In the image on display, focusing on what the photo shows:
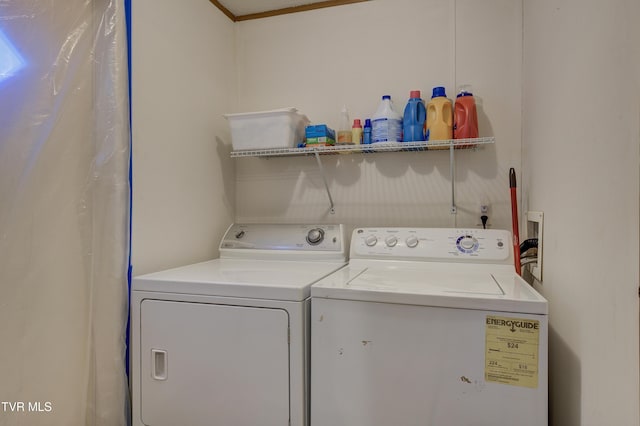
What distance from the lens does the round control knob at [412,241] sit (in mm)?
1727

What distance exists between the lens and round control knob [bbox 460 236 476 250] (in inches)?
65.3

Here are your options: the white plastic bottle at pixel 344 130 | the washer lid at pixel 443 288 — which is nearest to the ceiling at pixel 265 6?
the white plastic bottle at pixel 344 130

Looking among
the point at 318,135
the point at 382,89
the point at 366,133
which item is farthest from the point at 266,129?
the point at 382,89

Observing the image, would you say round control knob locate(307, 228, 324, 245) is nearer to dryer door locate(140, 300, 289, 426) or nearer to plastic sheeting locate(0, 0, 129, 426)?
dryer door locate(140, 300, 289, 426)

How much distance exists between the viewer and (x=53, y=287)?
4.16ft

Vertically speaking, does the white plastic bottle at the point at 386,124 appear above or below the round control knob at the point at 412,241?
above

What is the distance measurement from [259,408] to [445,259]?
0.99 meters

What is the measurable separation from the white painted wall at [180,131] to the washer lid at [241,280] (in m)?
0.14

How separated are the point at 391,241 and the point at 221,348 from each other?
0.90m

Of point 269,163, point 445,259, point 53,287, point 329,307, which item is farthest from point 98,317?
point 445,259

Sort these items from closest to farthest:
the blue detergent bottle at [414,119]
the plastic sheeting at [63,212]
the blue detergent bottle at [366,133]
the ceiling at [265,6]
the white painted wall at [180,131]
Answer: the plastic sheeting at [63,212], the white painted wall at [180,131], the blue detergent bottle at [414,119], the blue detergent bottle at [366,133], the ceiling at [265,6]

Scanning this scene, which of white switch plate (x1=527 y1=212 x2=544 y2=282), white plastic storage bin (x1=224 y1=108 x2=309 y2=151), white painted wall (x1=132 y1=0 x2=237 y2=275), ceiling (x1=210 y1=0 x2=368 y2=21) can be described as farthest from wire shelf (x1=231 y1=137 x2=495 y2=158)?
ceiling (x1=210 y1=0 x2=368 y2=21)

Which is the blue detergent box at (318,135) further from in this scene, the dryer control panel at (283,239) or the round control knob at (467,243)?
the round control knob at (467,243)

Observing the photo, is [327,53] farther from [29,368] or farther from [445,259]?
[29,368]
